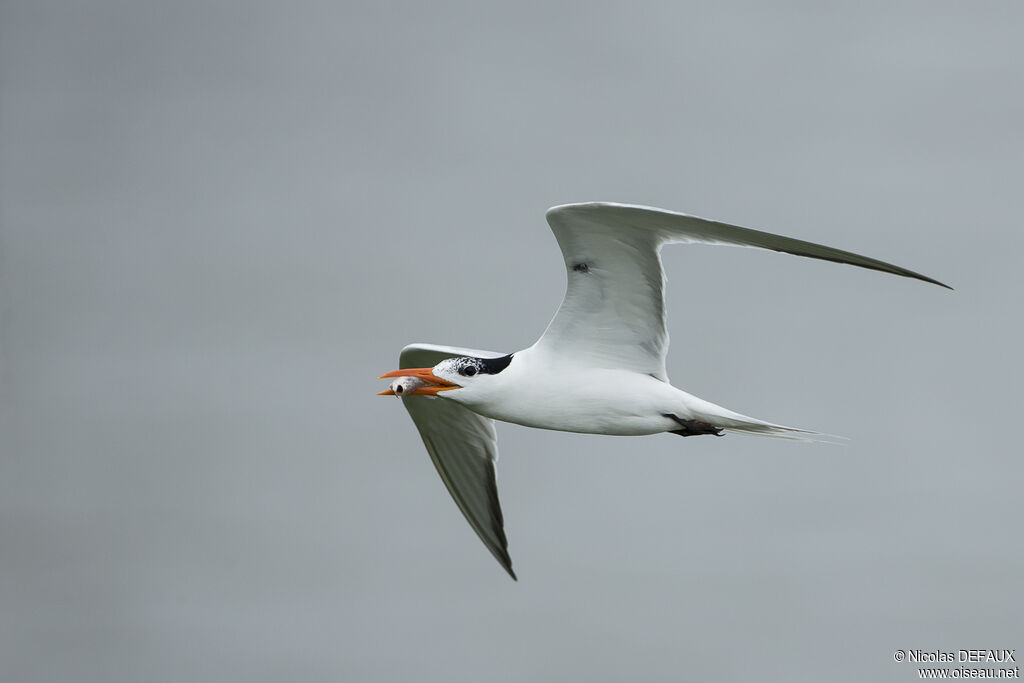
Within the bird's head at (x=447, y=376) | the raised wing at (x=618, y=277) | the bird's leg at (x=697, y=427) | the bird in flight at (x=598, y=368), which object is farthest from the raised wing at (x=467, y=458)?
the bird's leg at (x=697, y=427)

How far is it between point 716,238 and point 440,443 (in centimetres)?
475

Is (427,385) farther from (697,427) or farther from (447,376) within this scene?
(697,427)

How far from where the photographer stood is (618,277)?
9.11 m

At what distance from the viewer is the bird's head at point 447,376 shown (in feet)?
31.1

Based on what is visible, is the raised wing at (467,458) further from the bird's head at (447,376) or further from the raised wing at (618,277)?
the raised wing at (618,277)

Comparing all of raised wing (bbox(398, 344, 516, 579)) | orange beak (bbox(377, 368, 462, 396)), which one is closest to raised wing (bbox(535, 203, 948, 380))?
orange beak (bbox(377, 368, 462, 396))

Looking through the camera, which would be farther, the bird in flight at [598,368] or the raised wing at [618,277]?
the bird in flight at [598,368]

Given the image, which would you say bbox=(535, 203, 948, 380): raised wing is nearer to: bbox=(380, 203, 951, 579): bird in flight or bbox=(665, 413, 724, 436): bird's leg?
bbox=(380, 203, 951, 579): bird in flight

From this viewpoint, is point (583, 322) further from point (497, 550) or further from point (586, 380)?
point (497, 550)

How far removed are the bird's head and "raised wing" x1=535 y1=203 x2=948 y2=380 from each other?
16.6 inches

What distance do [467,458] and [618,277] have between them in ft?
12.0

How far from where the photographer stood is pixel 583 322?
935cm

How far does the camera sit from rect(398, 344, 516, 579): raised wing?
1198cm

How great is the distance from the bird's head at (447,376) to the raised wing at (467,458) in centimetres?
237
